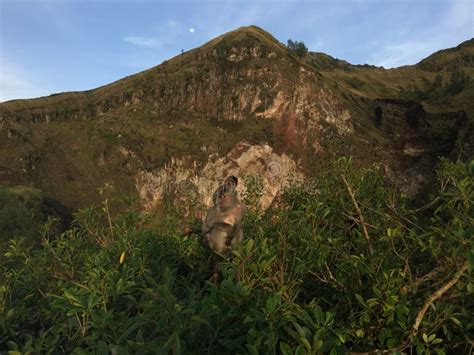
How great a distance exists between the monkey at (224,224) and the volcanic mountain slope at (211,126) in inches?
2291

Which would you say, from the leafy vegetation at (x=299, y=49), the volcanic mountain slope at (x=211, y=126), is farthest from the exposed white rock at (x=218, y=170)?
the leafy vegetation at (x=299, y=49)

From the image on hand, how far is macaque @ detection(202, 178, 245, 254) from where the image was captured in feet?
16.9

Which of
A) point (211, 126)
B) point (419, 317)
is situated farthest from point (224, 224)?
point (211, 126)

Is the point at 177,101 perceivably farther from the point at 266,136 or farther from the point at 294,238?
the point at 294,238

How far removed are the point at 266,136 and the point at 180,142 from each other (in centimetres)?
1738

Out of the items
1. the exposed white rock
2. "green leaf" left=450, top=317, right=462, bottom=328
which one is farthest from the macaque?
the exposed white rock

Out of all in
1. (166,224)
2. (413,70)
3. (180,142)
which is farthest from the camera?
(413,70)

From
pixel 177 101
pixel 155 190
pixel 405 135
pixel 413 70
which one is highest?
pixel 413 70

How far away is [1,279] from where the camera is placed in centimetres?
585

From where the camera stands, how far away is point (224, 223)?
5.20 meters

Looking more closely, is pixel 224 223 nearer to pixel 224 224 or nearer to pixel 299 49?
pixel 224 224

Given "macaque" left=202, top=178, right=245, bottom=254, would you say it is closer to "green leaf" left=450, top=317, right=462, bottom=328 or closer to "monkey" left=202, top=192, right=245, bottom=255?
"monkey" left=202, top=192, right=245, bottom=255

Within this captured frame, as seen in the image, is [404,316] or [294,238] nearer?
[404,316]

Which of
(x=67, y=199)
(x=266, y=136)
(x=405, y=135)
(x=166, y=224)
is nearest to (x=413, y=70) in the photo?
(x=405, y=135)
